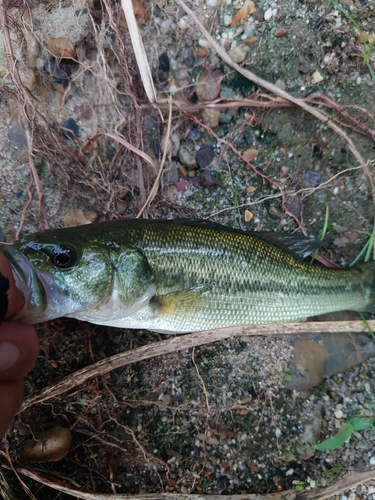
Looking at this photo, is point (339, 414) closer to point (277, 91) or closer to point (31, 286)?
point (31, 286)

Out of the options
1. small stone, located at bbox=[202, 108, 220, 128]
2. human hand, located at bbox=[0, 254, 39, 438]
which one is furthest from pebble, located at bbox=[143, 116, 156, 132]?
human hand, located at bbox=[0, 254, 39, 438]

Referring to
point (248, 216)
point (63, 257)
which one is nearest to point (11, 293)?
point (63, 257)

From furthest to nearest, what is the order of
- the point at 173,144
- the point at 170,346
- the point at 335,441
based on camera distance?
1. the point at 173,144
2. the point at 170,346
3. the point at 335,441

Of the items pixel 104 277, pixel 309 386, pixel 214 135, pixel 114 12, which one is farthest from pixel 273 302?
pixel 114 12

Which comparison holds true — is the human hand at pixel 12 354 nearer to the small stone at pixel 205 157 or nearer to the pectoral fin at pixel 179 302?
the pectoral fin at pixel 179 302

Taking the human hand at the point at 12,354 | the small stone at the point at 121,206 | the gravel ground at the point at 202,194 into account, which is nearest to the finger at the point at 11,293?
the human hand at the point at 12,354

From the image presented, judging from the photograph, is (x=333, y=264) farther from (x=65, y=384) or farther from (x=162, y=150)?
(x=65, y=384)
